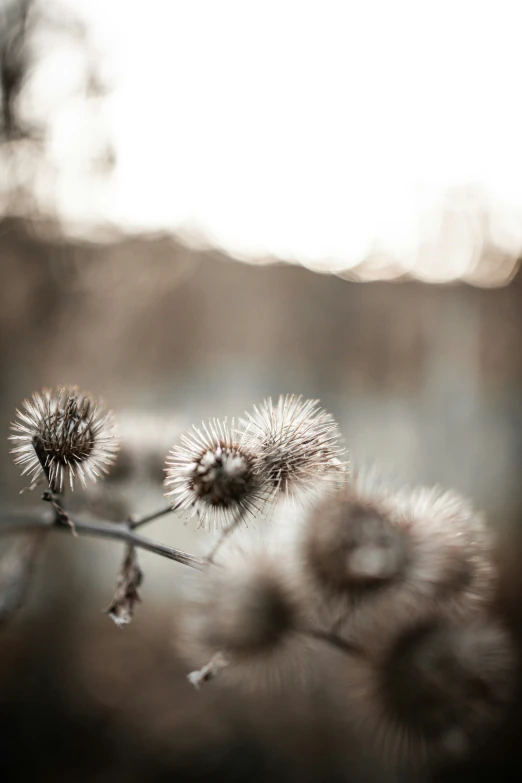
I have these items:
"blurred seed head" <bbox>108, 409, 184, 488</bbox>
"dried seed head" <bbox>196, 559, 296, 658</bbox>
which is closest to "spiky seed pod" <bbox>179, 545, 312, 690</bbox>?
"dried seed head" <bbox>196, 559, 296, 658</bbox>

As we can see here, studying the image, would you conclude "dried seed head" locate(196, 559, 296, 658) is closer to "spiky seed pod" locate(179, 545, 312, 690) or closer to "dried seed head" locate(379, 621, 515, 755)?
"spiky seed pod" locate(179, 545, 312, 690)

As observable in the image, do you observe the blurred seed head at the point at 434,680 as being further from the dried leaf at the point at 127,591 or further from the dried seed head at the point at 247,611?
the dried leaf at the point at 127,591

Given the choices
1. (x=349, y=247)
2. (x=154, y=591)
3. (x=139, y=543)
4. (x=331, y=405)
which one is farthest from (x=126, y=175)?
(x=154, y=591)

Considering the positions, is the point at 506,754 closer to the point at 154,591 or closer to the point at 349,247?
the point at 154,591

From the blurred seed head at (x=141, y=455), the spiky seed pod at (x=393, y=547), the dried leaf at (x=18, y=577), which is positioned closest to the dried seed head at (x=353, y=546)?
the spiky seed pod at (x=393, y=547)

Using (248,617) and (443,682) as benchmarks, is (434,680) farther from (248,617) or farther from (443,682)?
(248,617)

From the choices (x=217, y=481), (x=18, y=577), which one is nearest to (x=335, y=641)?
(x=217, y=481)
